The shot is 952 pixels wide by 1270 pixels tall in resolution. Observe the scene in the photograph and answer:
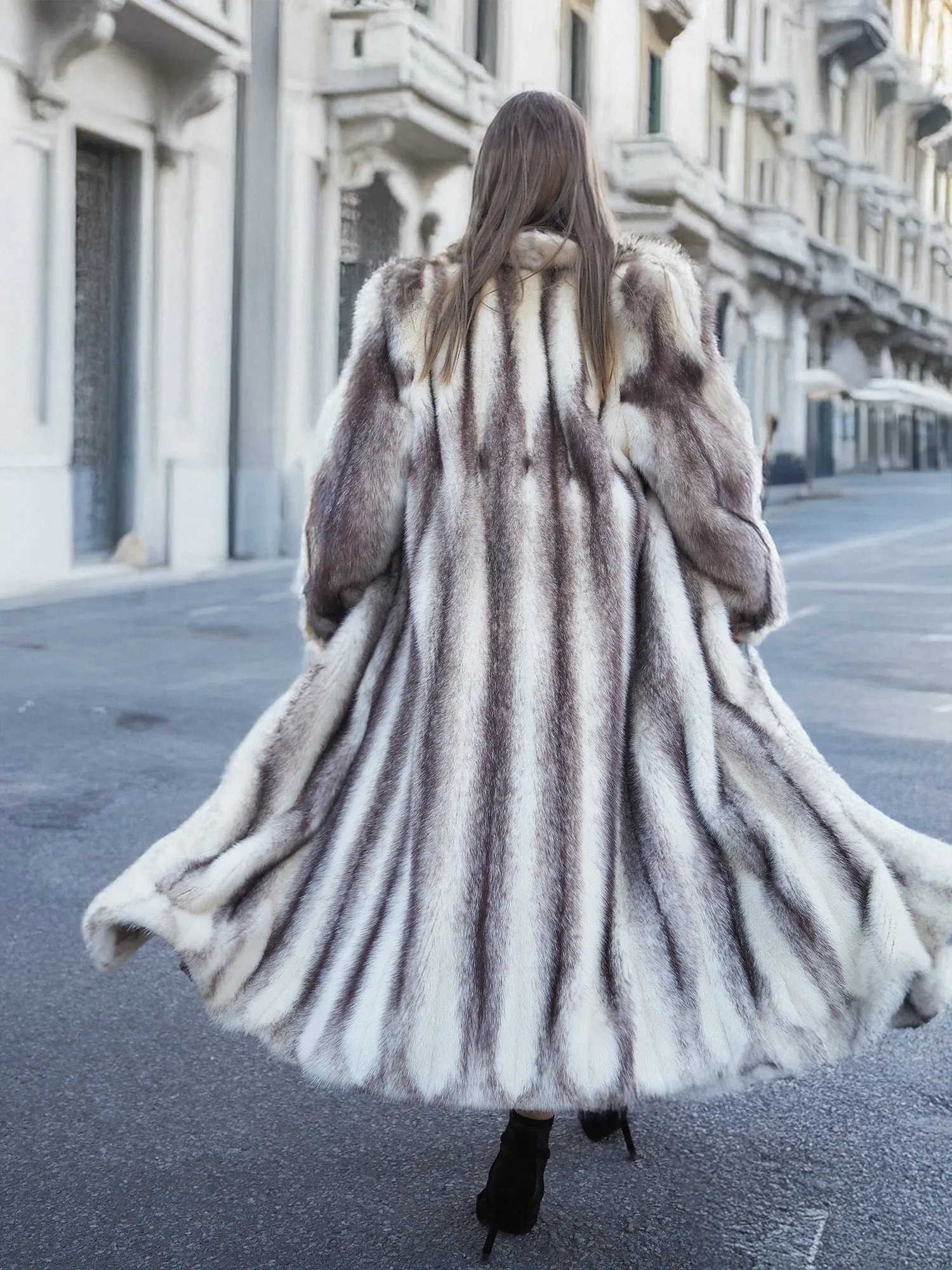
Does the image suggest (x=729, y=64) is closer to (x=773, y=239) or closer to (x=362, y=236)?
(x=773, y=239)

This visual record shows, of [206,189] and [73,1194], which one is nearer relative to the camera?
[73,1194]

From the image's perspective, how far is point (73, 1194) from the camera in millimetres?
2631

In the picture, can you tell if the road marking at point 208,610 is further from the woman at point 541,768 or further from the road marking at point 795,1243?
the road marking at point 795,1243

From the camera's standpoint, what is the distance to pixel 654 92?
28.3 metres

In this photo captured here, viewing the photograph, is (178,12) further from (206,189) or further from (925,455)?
(925,455)

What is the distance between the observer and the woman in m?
2.36

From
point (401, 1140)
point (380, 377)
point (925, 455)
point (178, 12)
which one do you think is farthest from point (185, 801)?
point (925, 455)

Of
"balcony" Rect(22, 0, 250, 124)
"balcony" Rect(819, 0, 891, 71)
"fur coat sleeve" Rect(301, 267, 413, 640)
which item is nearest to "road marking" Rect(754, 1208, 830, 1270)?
"fur coat sleeve" Rect(301, 267, 413, 640)

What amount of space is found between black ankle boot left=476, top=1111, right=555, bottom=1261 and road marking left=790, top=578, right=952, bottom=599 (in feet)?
36.1

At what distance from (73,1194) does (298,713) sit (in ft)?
2.66

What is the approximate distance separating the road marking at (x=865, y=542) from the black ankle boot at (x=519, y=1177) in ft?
44.0

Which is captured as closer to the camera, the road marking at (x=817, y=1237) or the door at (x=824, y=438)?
the road marking at (x=817, y=1237)

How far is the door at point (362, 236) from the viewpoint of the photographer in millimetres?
18266

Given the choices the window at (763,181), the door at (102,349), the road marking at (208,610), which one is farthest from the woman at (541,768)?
the window at (763,181)
